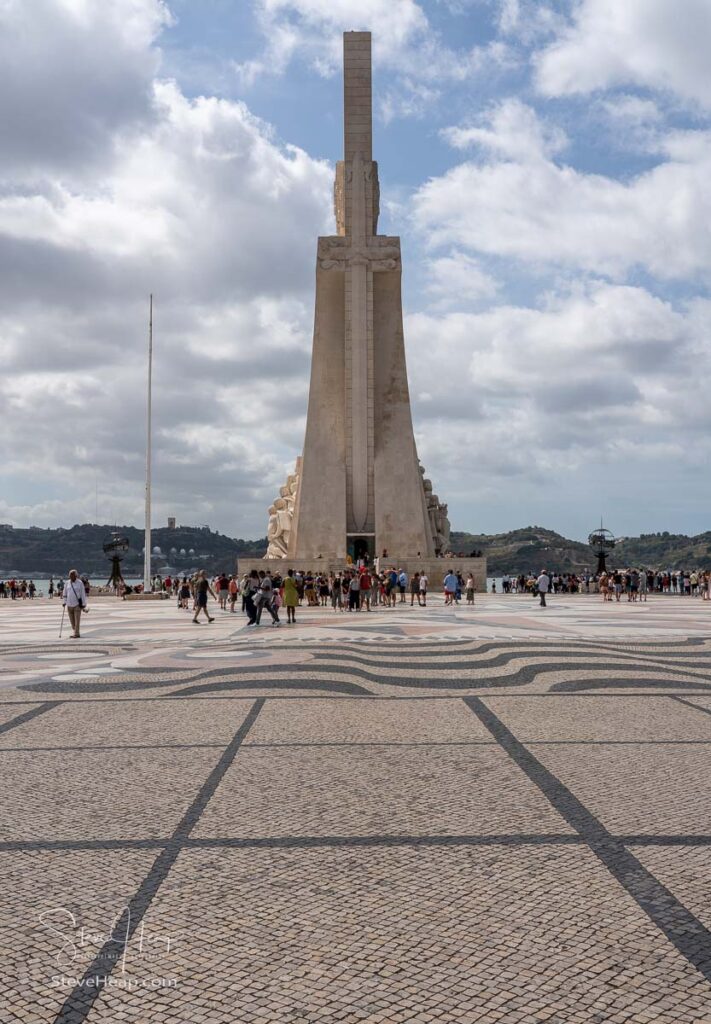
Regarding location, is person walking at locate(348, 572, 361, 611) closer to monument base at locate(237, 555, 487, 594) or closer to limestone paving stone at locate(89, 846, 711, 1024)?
monument base at locate(237, 555, 487, 594)

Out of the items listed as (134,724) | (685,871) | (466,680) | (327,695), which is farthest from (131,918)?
(466,680)

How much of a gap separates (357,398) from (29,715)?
30544 mm

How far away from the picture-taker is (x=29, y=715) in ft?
20.5

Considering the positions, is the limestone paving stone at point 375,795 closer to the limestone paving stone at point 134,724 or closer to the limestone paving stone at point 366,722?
the limestone paving stone at point 366,722

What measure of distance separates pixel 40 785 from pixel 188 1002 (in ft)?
7.63

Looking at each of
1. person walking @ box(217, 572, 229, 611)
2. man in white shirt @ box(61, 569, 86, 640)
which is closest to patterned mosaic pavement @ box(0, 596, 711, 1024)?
man in white shirt @ box(61, 569, 86, 640)

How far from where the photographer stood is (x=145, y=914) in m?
2.64

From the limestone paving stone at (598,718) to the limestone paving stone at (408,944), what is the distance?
7.66ft

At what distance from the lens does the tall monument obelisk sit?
3550 centimetres

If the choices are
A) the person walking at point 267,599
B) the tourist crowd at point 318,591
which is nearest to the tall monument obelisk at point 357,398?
the tourist crowd at point 318,591

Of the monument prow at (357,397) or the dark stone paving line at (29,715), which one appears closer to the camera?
the dark stone paving line at (29,715)

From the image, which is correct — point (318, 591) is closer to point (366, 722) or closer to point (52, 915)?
point (366, 722)

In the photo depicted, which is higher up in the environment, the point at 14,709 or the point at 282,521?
the point at 282,521

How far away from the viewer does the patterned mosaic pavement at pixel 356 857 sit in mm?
2211
